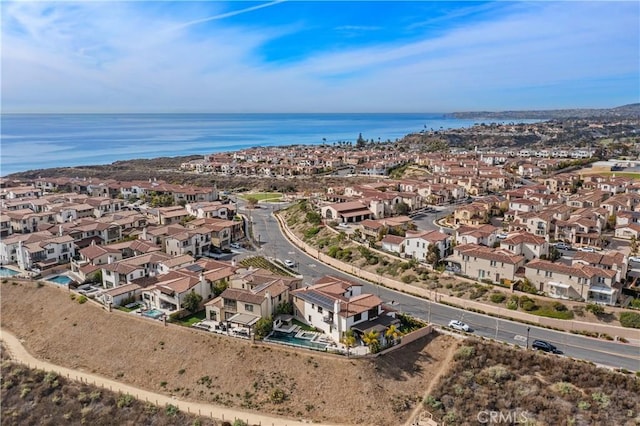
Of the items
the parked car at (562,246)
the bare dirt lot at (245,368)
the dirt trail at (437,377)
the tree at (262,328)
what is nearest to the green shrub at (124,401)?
the bare dirt lot at (245,368)

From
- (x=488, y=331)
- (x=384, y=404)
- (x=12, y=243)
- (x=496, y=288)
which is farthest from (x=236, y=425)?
(x=12, y=243)

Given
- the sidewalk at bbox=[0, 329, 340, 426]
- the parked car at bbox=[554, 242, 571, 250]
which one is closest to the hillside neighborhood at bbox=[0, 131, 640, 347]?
the parked car at bbox=[554, 242, 571, 250]

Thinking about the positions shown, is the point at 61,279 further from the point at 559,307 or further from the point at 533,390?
the point at 559,307

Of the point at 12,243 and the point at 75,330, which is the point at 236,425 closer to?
the point at 75,330

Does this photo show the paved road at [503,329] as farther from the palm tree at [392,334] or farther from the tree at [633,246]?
the tree at [633,246]

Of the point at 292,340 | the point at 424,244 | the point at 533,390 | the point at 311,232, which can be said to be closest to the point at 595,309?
the point at 533,390

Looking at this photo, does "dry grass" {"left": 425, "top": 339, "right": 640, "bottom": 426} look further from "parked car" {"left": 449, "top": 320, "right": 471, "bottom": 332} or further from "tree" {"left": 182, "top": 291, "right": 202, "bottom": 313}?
"tree" {"left": 182, "top": 291, "right": 202, "bottom": 313}
